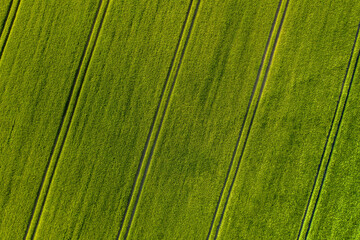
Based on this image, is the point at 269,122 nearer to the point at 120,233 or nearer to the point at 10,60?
the point at 120,233

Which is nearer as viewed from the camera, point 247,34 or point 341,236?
point 341,236

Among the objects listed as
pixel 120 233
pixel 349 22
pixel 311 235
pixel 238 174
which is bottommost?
pixel 120 233

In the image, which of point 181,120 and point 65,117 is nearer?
point 181,120

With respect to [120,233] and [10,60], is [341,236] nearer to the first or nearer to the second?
[120,233]

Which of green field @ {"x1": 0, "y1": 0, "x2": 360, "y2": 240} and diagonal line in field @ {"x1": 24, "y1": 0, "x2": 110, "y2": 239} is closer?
green field @ {"x1": 0, "y1": 0, "x2": 360, "y2": 240}

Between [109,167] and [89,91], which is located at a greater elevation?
[89,91]

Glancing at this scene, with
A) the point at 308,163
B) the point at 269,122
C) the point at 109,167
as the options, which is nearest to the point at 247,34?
the point at 269,122

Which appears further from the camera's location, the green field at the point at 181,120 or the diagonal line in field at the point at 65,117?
the diagonal line in field at the point at 65,117

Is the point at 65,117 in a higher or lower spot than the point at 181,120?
lower
